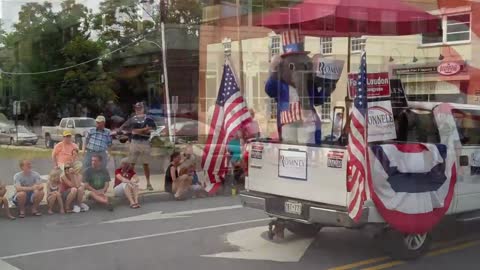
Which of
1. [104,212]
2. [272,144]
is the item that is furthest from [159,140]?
[272,144]

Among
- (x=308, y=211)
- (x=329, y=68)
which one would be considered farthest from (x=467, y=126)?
(x=329, y=68)

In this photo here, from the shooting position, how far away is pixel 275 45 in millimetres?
8117

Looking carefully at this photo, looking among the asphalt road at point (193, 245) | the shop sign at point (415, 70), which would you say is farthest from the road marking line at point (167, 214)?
the shop sign at point (415, 70)

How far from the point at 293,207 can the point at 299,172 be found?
32cm

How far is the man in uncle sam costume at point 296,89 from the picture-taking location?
5.88 metres

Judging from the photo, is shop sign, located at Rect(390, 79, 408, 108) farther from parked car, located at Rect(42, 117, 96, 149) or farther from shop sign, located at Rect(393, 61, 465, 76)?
shop sign, located at Rect(393, 61, 465, 76)

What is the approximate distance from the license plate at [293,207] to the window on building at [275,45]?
3.05 meters

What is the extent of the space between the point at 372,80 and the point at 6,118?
396 centimetres

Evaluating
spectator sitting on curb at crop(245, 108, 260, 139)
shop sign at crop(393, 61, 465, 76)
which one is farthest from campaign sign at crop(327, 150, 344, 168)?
shop sign at crop(393, 61, 465, 76)

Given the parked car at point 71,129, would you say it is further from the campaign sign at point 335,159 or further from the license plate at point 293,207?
the campaign sign at point 335,159

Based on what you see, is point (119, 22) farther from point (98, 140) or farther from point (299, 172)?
point (299, 172)

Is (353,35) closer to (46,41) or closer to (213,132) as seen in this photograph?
(213,132)

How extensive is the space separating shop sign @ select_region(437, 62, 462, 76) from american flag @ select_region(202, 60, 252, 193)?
4871 millimetres

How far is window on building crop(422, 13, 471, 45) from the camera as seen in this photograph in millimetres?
8930
